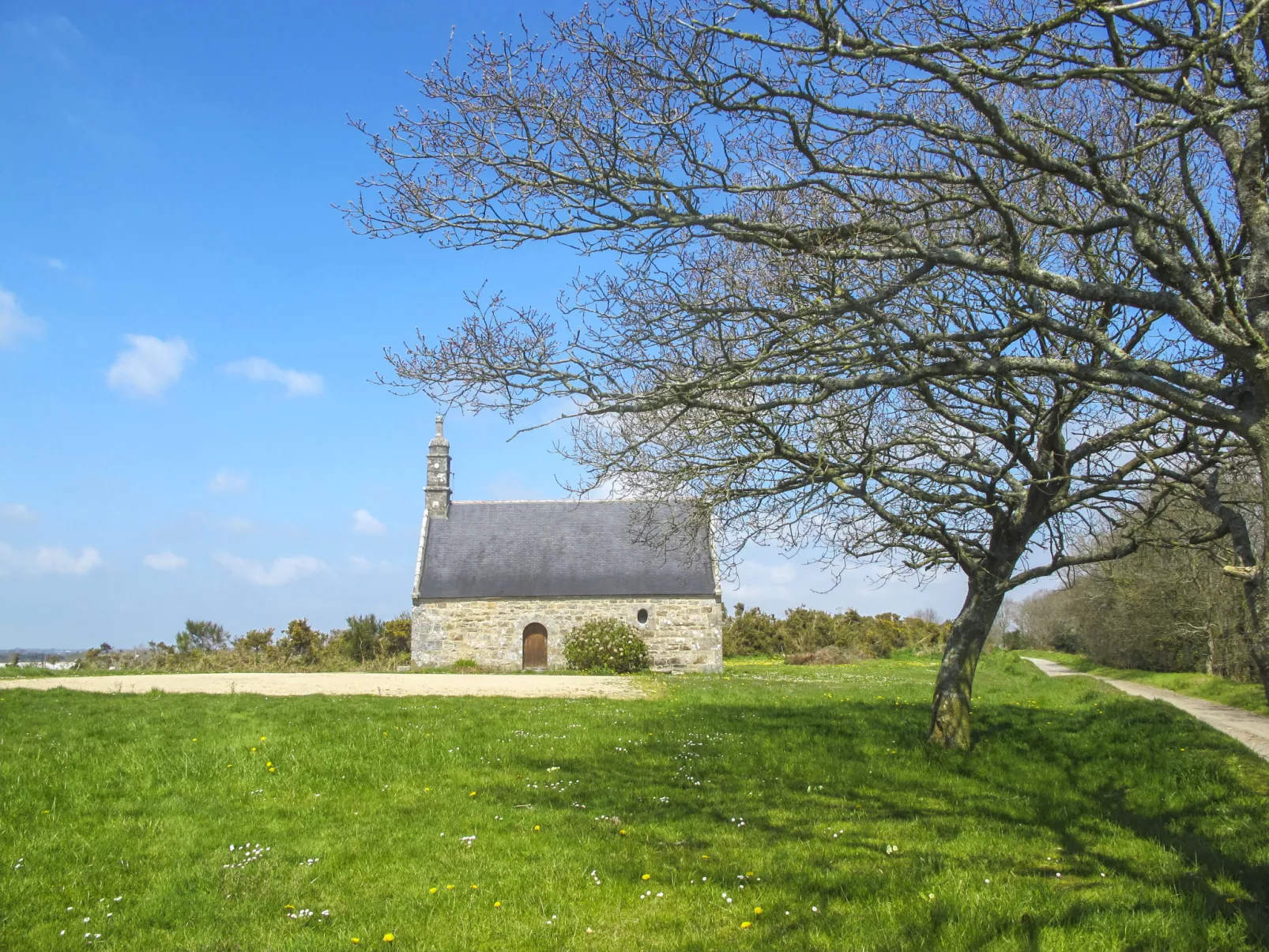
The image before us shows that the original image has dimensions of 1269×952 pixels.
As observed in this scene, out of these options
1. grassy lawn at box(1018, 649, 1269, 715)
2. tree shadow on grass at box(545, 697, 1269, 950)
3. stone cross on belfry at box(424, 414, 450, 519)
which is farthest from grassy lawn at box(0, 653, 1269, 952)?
stone cross on belfry at box(424, 414, 450, 519)

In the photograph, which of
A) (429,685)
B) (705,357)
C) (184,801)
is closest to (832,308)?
(705,357)

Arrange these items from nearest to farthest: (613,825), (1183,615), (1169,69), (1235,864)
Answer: (1169,69) → (1235,864) → (613,825) → (1183,615)

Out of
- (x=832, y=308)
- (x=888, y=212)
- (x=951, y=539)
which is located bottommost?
(x=951, y=539)

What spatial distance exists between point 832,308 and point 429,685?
1580cm

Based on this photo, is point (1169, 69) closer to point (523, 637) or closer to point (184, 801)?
point (184, 801)

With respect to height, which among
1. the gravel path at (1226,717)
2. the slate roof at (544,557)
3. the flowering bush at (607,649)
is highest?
the slate roof at (544,557)

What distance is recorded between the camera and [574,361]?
254 inches

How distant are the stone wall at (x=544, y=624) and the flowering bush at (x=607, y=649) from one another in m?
2.59

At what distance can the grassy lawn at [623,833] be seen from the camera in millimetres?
5090

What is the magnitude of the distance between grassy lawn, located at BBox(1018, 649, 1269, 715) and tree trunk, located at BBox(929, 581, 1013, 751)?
6729 mm

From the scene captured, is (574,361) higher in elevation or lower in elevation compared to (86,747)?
higher

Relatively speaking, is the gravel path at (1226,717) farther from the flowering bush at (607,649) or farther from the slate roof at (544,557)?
the slate roof at (544,557)

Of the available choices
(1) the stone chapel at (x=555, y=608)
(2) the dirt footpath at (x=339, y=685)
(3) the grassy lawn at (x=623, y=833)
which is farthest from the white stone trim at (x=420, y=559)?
(3) the grassy lawn at (x=623, y=833)

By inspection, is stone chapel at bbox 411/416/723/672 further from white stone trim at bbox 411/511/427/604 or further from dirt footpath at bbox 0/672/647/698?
dirt footpath at bbox 0/672/647/698
